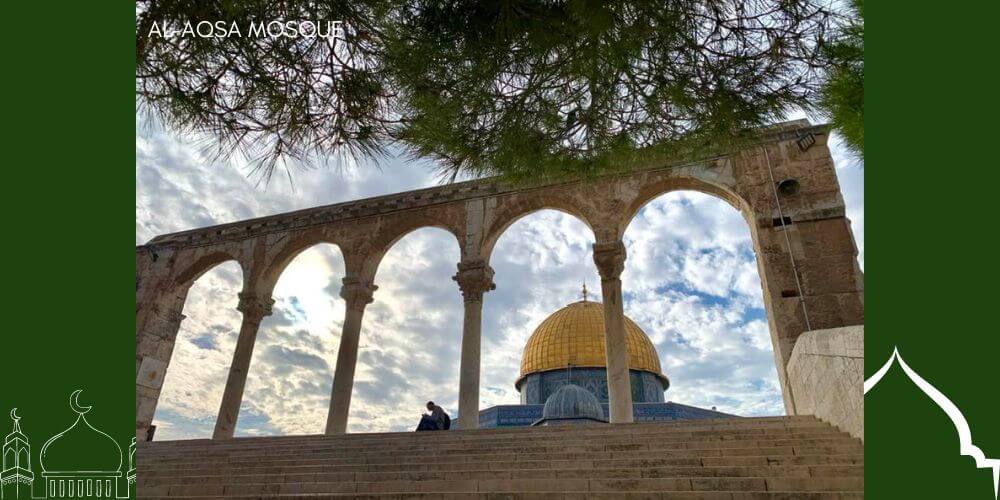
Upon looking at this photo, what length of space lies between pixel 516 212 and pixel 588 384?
14.0 meters

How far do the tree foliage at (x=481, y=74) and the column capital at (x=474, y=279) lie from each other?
6.77m

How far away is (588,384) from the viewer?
80.1 feet

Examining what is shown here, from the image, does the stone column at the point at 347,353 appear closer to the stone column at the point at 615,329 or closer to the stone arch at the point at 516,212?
the stone arch at the point at 516,212

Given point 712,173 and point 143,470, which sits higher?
point 712,173

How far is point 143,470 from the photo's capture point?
260 inches

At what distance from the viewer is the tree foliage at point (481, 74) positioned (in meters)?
4.08

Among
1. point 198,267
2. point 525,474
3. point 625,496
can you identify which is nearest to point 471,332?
point 525,474

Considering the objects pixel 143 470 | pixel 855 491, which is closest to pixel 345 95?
A: pixel 855 491

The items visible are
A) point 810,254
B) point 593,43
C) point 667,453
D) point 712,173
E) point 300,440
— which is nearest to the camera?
point 593,43

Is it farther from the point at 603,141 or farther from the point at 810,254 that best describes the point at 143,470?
the point at 810,254

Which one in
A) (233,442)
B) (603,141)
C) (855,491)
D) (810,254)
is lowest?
(855,491)

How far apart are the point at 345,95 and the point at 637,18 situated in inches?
90.6
